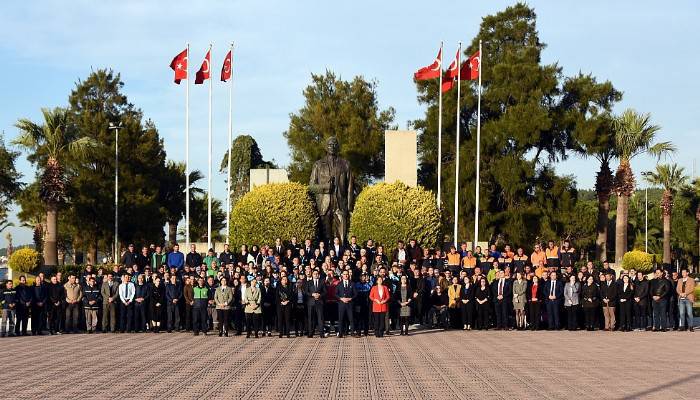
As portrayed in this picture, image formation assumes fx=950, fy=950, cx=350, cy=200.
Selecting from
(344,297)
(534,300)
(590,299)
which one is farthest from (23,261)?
(590,299)

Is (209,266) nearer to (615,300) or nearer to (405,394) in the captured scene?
(615,300)

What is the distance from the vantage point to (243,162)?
57875mm

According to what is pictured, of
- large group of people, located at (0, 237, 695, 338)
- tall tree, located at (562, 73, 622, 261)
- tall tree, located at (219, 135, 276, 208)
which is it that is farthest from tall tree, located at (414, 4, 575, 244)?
large group of people, located at (0, 237, 695, 338)

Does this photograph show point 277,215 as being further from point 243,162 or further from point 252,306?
point 243,162

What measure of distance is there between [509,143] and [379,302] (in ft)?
104

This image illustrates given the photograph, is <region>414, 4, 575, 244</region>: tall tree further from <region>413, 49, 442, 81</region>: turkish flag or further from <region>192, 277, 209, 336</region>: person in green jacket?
<region>192, 277, 209, 336</region>: person in green jacket

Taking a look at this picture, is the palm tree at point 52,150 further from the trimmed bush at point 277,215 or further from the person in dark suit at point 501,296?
the person in dark suit at point 501,296

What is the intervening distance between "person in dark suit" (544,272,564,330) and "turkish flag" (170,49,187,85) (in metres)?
18.3

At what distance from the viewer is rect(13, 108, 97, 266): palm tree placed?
1859 inches

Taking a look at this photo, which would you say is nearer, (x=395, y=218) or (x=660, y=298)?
(x=660, y=298)

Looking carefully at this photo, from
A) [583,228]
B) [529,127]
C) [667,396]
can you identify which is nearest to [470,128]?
[529,127]

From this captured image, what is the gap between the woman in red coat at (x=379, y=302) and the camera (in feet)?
71.8

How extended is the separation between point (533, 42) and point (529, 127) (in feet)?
27.1

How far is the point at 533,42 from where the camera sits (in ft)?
185
